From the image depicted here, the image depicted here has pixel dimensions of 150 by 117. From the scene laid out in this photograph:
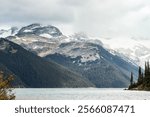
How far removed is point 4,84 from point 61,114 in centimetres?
2224

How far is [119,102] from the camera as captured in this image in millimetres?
14031

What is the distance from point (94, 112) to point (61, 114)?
984 mm

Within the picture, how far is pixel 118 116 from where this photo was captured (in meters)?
13.1

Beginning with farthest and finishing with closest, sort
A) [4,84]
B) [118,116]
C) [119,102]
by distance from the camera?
[4,84], [119,102], [118,116]

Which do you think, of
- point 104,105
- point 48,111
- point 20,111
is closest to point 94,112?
point 104,105

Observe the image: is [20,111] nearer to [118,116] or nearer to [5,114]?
[5,114]

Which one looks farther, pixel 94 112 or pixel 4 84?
pixel 4 84

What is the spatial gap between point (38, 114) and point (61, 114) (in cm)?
68

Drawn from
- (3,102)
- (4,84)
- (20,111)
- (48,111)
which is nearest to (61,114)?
(48,111)

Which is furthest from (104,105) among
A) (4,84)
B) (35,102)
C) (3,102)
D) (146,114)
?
(4,84)

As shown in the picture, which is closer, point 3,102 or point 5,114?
point 5,114

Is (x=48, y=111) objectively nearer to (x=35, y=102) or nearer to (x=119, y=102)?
(x=35, y=102)

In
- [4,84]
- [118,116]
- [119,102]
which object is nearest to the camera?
[118,116]

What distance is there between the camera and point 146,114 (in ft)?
43.2
